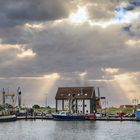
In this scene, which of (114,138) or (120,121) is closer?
(114,138)

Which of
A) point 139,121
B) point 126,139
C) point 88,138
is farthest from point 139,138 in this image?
point 139,121

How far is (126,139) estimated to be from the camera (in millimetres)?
115562

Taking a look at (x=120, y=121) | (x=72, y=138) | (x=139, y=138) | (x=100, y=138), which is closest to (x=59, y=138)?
(x=72, y=138)

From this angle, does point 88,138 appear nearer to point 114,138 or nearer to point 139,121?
point 114,138

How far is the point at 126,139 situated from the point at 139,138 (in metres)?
4.30

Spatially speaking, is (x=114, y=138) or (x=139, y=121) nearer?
(x=114, y=138)

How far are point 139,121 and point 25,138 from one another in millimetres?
91583

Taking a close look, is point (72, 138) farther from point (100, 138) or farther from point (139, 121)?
point (139, 121)

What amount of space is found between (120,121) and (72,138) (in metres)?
85.5

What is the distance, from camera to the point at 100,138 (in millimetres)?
118375

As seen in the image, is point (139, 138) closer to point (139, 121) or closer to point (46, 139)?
point (46, 139)

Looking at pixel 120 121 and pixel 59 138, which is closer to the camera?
pixel 59 138

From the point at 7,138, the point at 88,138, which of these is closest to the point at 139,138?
the point at 88,138

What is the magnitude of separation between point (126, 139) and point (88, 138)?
29.7 feet
